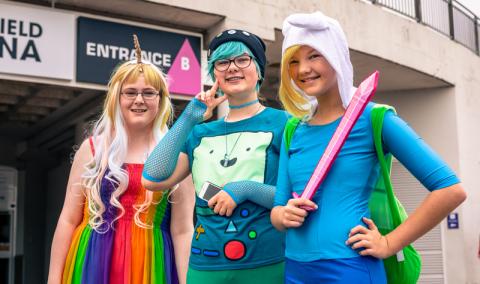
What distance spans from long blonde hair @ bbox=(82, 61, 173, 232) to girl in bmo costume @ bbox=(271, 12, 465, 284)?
3.19 ft

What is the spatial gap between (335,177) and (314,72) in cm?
38

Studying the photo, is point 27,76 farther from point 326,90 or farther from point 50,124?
point 326,90

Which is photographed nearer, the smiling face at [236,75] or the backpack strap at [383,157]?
the backpack strap at [383,157]

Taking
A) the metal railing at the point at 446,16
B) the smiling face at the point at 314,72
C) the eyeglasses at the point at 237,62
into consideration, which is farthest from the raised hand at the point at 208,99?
the metal railing at the point at 446,16

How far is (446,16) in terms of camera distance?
41.0 ft

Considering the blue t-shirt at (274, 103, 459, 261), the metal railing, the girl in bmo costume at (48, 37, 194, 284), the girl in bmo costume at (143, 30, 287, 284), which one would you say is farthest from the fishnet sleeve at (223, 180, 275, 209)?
the metal railing

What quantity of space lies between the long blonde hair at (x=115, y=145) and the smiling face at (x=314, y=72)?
108 centimetres

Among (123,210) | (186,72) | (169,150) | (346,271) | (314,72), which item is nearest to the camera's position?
(346,271)

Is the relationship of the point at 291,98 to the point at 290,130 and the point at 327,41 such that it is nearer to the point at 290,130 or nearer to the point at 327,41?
the point at 290,130

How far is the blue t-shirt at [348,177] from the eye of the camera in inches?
73.4

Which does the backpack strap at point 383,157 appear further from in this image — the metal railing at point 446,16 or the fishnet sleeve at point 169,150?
the metal railing at point 446,16

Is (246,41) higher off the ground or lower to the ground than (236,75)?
higher

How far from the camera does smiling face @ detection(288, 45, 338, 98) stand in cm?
208

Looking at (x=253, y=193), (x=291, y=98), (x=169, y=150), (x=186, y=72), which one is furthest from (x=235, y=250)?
(x=186, y=72)
